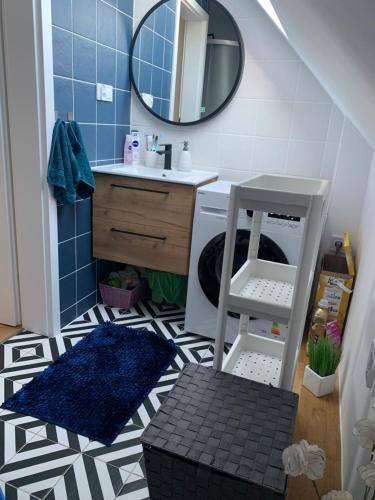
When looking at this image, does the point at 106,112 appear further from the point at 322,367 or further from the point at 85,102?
the point at 322,367

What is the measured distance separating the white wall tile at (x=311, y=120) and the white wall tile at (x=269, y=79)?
102 mm

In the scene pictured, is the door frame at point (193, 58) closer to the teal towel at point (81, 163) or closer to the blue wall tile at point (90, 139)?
the blue wall tile at point (90, 139)

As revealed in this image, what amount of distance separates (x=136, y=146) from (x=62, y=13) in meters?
0.93

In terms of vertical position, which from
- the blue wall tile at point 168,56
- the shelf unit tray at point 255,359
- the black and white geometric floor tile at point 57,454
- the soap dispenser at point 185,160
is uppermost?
the blue wall tile at point 168,56

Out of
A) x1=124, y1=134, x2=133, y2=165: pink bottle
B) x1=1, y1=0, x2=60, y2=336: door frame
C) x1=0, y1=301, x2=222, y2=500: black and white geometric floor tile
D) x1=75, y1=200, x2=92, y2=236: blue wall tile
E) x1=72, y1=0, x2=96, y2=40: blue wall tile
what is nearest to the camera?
x1=0, y1=301, x2=222, y2=500: black and white geometric floor tile

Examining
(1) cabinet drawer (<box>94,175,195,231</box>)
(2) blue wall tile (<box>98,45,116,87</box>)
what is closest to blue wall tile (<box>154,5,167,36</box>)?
(2) blue wall tile (<box>98,45,116,87</box>)

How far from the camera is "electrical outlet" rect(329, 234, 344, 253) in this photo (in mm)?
2445

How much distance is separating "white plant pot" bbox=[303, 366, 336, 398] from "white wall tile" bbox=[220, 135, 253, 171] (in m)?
1.34

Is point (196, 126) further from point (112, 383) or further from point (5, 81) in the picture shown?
point (112, 383)

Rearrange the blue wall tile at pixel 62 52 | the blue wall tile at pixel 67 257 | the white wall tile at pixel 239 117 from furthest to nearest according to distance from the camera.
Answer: the white wall tile at pixel 239 117 → the blue wall tile at pixel 67 257 → the blue wall tile at pixel 62 52

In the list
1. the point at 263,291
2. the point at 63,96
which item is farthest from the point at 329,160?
the point at 63,96

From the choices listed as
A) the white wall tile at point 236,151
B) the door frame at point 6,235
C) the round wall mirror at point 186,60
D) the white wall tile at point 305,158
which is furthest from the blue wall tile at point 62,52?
the white wall tile at point 305,158

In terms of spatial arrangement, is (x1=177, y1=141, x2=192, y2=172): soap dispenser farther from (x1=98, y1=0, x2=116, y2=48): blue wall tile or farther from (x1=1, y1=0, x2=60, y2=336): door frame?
(x1=1, y1=0, x2=60, y2=336): door frame

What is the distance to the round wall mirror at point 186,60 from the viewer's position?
2.38 m
